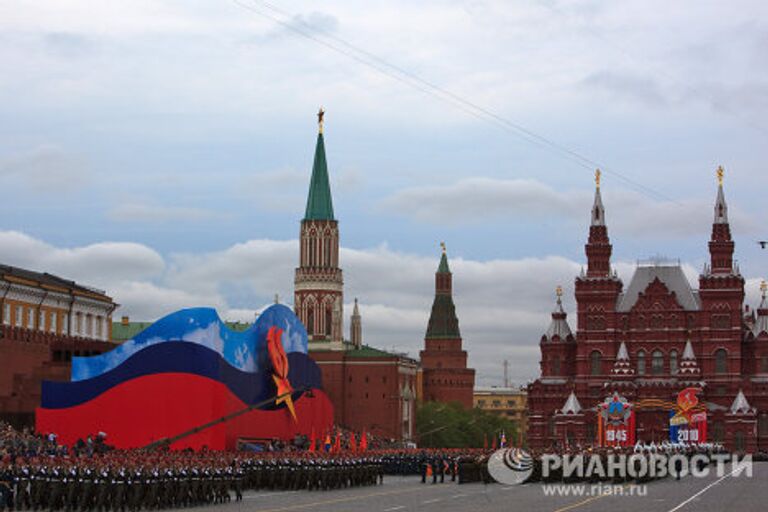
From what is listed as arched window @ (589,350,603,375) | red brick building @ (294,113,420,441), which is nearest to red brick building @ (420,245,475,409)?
red brick building @ (294,113,420,441)

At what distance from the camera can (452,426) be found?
151 m

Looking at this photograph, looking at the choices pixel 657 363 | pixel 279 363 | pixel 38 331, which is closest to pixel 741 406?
pixel 657 363

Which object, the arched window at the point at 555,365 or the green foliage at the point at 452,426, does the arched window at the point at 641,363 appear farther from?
the green foliage at the point at 452,426

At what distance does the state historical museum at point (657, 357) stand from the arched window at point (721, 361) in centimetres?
9

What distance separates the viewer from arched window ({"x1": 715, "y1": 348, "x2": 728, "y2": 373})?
12450 cm

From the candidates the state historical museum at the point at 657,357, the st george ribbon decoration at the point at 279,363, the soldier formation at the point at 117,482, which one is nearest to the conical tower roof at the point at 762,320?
the state historical museum at the point at 657,357

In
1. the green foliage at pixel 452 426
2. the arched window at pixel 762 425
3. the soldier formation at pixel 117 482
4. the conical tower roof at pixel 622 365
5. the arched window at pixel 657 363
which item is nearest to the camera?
the soldier formation at pixel 117 482

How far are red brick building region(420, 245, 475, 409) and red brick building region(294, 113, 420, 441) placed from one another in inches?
608

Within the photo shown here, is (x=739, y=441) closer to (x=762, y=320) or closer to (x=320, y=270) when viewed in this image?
(x=762, y=320)

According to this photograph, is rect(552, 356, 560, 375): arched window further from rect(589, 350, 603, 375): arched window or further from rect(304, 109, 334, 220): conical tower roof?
rect(304, 109, 334, 220): conical tower roof

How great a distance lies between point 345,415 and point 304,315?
13764mm

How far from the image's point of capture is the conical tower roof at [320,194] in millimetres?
162000

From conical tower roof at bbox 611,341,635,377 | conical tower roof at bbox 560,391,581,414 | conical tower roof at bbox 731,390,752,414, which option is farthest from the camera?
conical tower roof at bbox 560,391,581,414

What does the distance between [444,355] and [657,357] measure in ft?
205
